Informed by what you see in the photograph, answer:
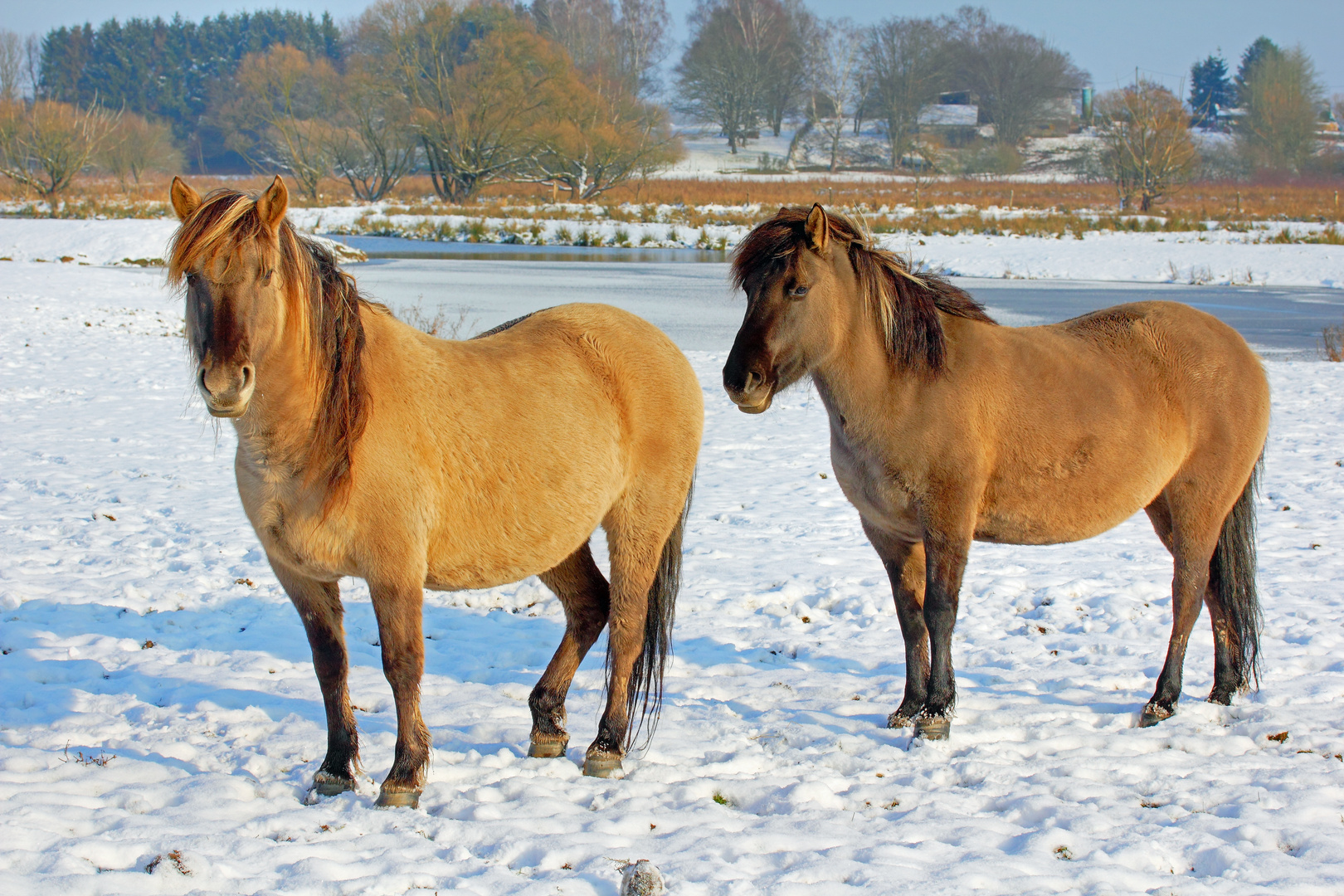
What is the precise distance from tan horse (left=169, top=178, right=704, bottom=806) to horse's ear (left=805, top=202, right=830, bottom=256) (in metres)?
0.68

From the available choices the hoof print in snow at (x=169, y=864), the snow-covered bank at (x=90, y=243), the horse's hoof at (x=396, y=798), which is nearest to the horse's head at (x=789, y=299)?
the horse's hoof at (x=396, y=798)

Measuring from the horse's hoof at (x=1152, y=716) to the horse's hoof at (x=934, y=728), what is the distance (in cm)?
83

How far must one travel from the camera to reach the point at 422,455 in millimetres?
3010

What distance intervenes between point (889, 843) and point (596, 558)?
10.2 ft

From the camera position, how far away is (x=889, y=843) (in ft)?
9.04

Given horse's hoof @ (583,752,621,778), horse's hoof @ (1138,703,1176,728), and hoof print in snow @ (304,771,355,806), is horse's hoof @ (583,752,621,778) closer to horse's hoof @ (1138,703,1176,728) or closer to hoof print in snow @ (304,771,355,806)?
hoof print in snow @ (304,771,355,806)

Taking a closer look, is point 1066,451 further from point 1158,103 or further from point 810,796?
point 1158,103

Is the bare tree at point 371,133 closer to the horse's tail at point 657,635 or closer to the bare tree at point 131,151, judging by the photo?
the bare tree at point 131,151

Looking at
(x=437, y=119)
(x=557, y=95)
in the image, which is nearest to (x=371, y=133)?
(x=437, y=119)

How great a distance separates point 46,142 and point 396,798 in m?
38.2

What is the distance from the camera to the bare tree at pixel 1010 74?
233 feet

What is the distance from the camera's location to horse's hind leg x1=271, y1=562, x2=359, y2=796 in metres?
3.06

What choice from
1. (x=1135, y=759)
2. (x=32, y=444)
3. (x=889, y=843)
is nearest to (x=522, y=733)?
(x=889, y=843)

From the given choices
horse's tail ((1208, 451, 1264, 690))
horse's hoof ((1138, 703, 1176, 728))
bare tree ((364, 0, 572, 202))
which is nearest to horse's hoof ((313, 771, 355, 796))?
horse's hoof ((1138, 703, 1176, 728))
